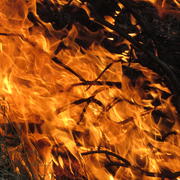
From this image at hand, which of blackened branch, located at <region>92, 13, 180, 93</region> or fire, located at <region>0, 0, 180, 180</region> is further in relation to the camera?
fire, located at <region>0, 0, 180, 180</region>

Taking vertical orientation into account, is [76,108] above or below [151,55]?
below

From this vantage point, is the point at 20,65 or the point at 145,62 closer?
the point at 145,62

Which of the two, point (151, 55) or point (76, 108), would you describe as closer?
point (151, 55)

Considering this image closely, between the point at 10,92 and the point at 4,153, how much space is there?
1.32 feet

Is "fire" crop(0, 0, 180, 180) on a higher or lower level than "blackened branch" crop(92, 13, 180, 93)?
lower

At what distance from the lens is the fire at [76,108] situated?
8.53 ft

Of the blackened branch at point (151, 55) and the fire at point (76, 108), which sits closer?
the blackened branch at point (151, 55)

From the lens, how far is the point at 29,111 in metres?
2.76

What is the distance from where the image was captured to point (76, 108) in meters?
2.73

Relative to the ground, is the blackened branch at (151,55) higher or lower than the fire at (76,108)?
higher

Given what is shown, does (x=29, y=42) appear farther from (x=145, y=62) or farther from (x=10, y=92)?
(x=145, y=62)

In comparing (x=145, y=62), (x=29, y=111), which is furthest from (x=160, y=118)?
(x=29, y=111)

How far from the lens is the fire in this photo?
2.60 m

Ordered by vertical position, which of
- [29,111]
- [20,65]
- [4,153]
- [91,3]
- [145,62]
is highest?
[91,3]
